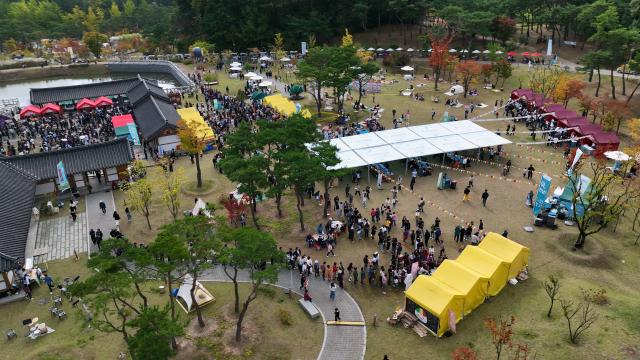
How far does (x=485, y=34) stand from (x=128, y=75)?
54.6 metres

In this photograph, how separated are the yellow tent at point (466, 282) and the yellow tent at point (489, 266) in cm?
34

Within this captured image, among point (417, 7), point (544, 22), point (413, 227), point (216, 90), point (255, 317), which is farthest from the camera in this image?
point (417, 7)

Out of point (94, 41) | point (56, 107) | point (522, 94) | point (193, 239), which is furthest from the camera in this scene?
point (94, 41)

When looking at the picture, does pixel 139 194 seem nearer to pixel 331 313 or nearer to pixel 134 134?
pixel 331 313

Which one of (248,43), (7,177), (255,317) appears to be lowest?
(255,317)

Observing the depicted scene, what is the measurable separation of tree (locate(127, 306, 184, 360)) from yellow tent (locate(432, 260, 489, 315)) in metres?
11.8

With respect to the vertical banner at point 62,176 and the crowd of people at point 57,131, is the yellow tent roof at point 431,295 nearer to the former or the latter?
the vertical banner at point 62,176

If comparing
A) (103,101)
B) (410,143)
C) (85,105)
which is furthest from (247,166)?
(85,105)

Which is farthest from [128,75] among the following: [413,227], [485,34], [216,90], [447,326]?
[447,326]

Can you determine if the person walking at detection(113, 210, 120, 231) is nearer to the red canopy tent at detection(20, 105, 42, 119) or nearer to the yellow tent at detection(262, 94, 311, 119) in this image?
the yellow tent at detection(262, 94, 311, 119)

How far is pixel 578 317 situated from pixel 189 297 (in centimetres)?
1742

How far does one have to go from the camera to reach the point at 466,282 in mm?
20625

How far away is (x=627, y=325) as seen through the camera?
19312 millimetres

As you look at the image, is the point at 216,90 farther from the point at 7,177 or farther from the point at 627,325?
the point at 627,325
